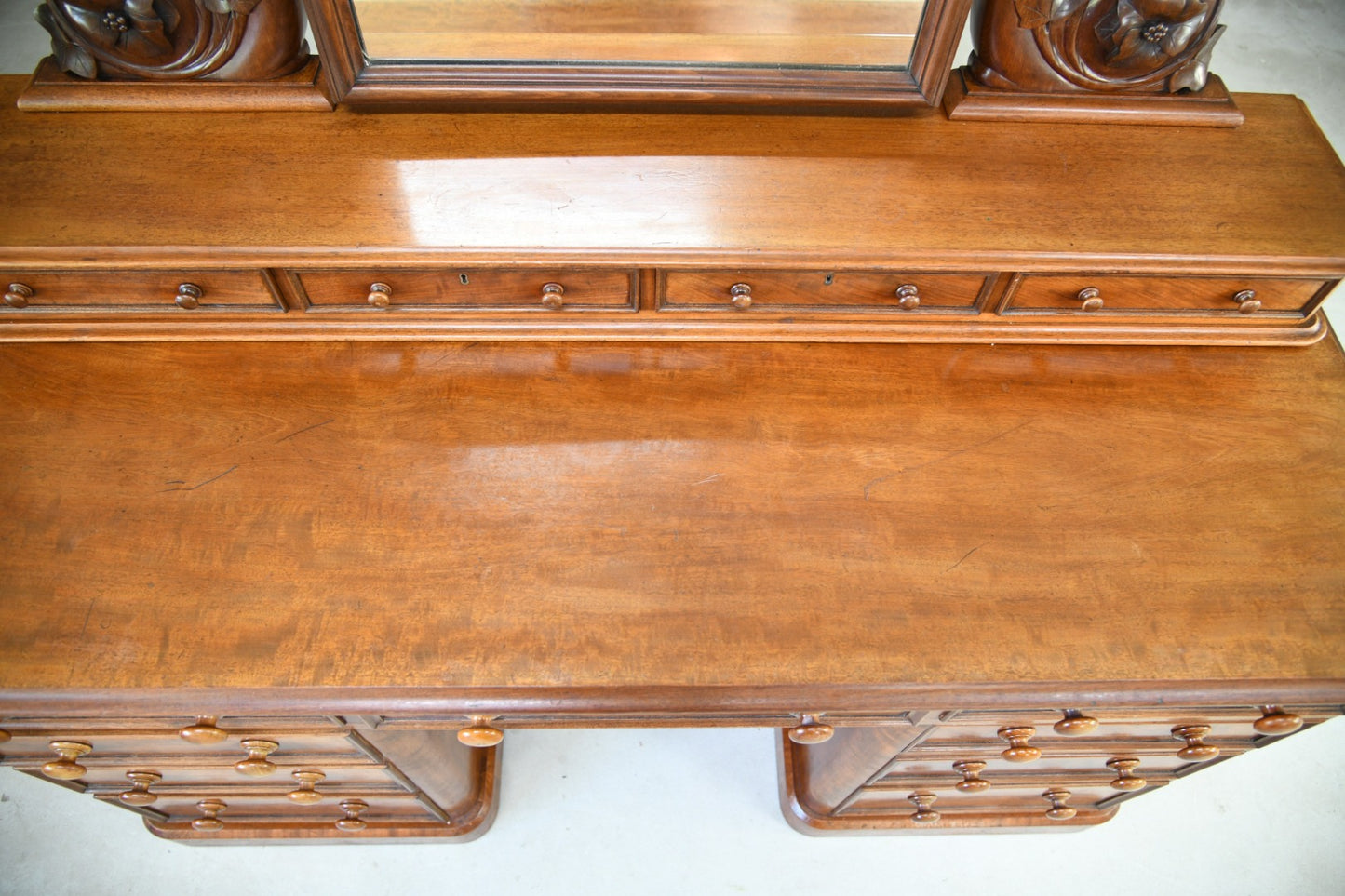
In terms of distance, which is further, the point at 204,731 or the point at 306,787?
the point at 306,787

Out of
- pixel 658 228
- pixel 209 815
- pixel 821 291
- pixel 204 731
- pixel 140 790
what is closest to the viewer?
pixel 204 731

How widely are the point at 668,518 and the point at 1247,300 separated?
997 millimetres

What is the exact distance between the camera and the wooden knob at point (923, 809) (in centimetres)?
175

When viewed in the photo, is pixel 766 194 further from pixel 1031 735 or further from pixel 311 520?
pixel 1031 735

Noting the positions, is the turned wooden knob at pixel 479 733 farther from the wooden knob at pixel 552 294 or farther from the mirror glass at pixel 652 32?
the mirror glass at pixel 652 32

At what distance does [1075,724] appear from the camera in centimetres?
118

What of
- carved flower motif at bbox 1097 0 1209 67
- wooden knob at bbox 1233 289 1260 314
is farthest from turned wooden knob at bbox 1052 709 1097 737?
carved flower motif at bbox 1097 0 1209 67

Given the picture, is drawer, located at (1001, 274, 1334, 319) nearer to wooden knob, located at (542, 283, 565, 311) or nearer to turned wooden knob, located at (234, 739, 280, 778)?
wooden knob, located at (542, 283, 565, 311)

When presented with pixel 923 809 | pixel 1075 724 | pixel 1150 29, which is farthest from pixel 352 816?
pixel 1150 29

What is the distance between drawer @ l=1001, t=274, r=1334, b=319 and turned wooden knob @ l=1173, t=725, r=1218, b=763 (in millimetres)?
660

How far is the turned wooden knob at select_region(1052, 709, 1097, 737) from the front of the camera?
1177mm

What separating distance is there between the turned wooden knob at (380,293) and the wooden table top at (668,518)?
10 cm

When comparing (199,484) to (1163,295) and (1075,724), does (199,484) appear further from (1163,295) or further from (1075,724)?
(1163,295)

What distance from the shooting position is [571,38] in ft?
4.35
